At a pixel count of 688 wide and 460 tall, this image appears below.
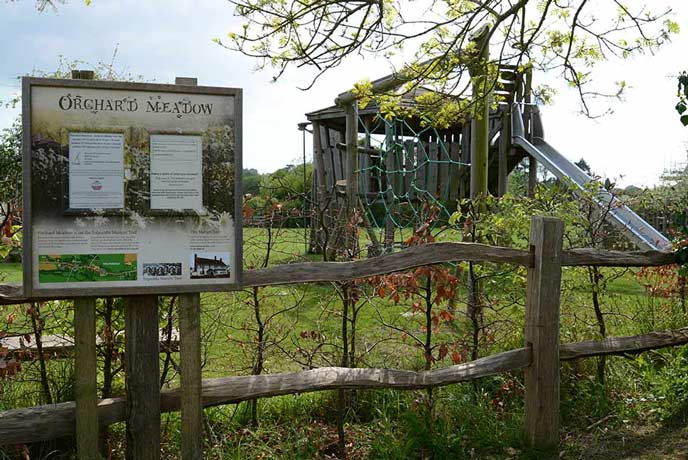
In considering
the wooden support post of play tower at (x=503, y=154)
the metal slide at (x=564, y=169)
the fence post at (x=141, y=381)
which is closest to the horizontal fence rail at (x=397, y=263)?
the fence post at (x=141, y=381)

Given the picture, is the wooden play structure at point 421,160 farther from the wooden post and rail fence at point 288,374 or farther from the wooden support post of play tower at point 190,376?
the wooden support post of play tower at point 190,376

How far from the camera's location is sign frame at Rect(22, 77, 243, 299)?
2865mm

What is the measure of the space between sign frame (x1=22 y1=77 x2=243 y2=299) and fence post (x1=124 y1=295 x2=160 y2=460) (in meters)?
0.18

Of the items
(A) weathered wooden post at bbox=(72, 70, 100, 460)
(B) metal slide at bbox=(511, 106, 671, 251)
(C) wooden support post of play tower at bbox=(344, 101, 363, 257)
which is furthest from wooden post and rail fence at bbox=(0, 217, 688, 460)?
(B) metal slide at bbox=(511, 106, 671, 251)

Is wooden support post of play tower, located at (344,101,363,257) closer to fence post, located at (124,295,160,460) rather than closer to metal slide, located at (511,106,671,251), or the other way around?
metal slide, located at (511,106,671,251)

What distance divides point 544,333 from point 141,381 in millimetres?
2406

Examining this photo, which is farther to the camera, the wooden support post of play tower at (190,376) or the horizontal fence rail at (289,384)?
the wooden support post of play tower at (190,376)

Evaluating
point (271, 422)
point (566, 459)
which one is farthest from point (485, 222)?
point (271, 422)

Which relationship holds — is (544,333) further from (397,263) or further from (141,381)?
A: (141,381)

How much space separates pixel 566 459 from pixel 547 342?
0.71m

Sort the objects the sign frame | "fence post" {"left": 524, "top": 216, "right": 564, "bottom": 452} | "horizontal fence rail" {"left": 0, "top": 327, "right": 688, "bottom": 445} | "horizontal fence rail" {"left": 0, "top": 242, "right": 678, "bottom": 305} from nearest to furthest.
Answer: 1. the sign frame
2. "horizontal fence rail" {"left": 0, "top": 327, "right": 688, "bottom": 445}
3. "horizontal fence rail" {"left": 0, "top": 242, "right": 678, "bottom": 305}
4. "fence post" {"left": 524, "top": 216, "right": 564, "bottom": 452}

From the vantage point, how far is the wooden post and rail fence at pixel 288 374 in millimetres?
3072

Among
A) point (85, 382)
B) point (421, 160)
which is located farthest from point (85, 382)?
point (421, 160)

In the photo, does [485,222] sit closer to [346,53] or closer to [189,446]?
[346,53]
